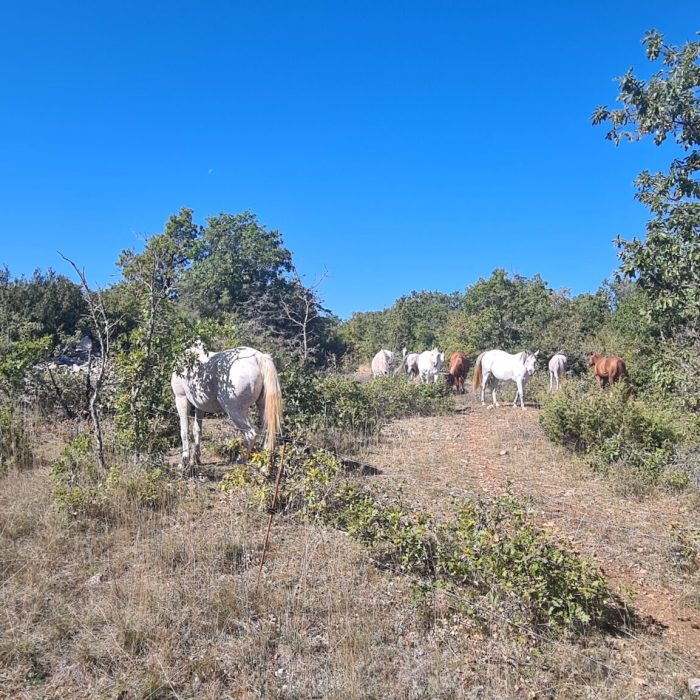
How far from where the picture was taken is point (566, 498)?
Answer: 591 cm

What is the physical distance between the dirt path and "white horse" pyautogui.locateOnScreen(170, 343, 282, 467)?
5.19 feet

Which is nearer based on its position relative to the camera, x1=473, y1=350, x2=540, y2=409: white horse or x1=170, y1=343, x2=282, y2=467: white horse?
x1=170, y1=343, x2=282, y2=467: white horse

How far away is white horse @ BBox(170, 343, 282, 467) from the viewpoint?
5.86 metres

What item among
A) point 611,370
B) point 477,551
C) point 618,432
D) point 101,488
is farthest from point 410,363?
point 477,551

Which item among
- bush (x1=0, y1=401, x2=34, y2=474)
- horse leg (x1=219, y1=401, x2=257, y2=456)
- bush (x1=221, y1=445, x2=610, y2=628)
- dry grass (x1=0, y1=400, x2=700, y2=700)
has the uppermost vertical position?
horse leg (x1=219, y1=401, x2=257, y2=456)

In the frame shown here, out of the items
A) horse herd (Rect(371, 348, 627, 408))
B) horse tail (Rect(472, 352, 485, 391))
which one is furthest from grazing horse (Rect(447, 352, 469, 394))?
horse tail (Rect(472, 352, 485, 391))

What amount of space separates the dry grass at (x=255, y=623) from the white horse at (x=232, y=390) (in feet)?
4.44

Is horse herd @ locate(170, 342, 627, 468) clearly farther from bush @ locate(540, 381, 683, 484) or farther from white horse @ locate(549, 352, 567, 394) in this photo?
white horse @ locate(549, 352, 567, 394)

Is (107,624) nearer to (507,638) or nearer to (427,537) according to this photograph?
(427,537)

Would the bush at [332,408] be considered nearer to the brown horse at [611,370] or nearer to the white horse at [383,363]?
the brown horse at [611,370]

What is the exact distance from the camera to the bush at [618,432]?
251 inches

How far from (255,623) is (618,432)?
587 cm

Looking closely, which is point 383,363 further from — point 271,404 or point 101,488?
point 101,488

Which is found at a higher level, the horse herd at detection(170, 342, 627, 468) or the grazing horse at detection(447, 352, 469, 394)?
the grazing horse at detection(447, 352, 469, 394)
